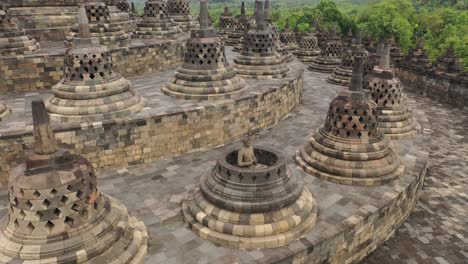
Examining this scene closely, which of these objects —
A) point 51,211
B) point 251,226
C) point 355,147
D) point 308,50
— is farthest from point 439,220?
point 308,50

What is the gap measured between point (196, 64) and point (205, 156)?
4.31m

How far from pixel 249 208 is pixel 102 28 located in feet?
43.4

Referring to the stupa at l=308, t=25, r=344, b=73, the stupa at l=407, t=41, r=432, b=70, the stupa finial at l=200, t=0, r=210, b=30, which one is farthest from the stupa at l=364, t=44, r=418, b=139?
the stupa at l=407, t=41, r=432, b=70

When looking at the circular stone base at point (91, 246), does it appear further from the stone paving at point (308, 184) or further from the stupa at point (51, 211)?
the stone paving at point (308, 184)

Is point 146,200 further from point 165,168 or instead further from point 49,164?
point 49,164

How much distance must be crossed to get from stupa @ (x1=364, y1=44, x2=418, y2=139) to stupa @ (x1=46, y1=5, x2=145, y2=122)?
9.78m

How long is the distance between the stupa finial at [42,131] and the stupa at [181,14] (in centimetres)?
2004

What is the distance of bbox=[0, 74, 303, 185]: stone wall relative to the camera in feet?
35.5

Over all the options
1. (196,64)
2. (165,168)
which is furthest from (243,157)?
(196,64)

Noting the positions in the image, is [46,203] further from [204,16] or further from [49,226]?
[204,16]

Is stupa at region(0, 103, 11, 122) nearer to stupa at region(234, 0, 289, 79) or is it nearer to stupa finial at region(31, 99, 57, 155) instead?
stupa finial at region(31, 99, 57, 155)

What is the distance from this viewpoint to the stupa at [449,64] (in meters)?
24.8

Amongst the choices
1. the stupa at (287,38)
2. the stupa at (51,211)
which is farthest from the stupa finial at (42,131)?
the stupa at (287,38)

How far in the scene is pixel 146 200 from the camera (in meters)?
10.4
